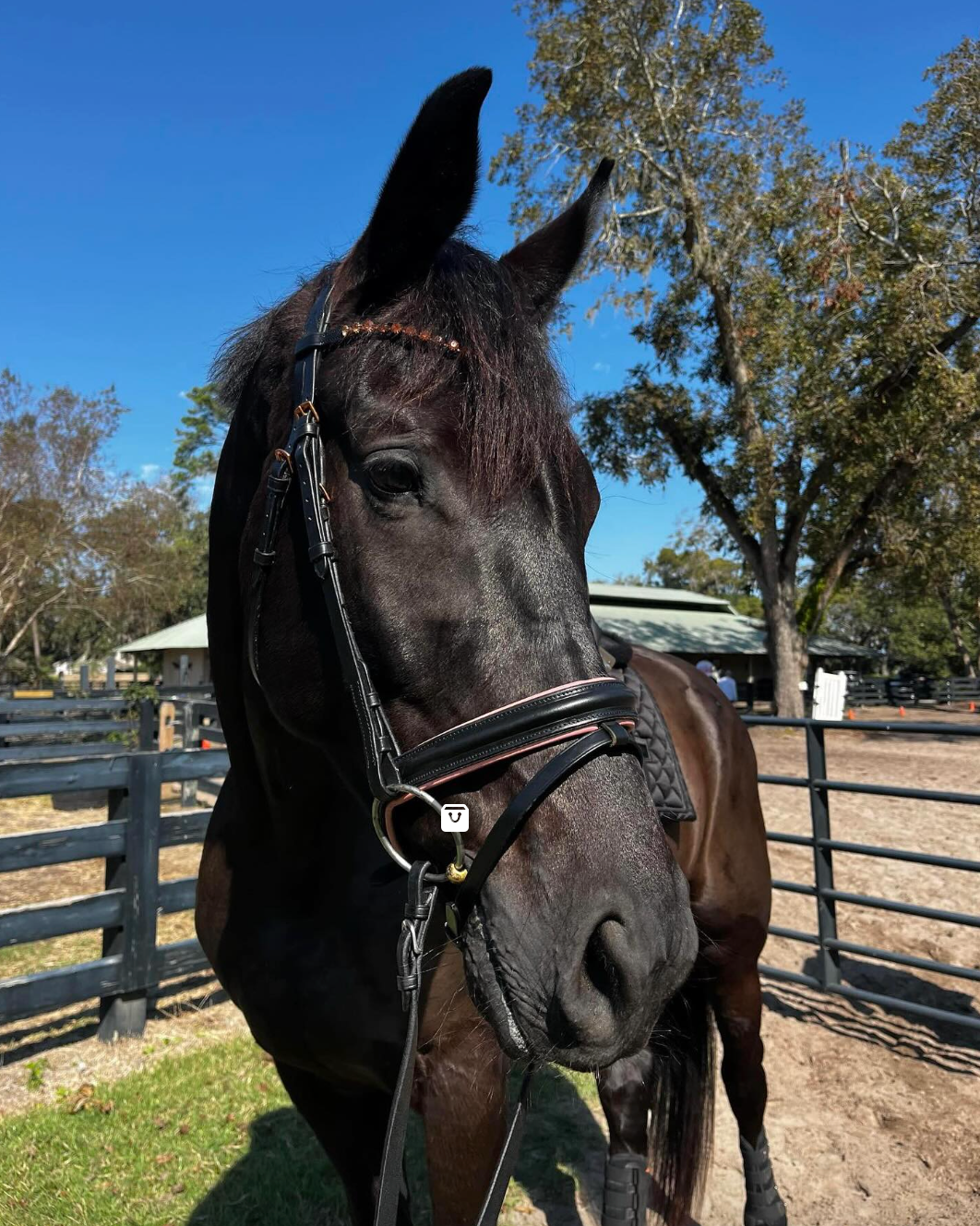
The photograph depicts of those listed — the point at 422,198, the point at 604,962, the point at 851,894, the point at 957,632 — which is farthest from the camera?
the point at 957,632

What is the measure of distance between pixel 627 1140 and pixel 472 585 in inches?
94.5

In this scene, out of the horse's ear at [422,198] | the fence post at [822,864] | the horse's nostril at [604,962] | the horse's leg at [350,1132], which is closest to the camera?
the horse's nostril at [604,962]

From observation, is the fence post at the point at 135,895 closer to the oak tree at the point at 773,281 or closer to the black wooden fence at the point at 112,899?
the black wooden fence at the point at 112,899

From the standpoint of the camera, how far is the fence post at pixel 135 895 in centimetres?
465

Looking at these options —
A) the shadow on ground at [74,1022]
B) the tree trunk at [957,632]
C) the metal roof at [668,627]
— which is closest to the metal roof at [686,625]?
the metal roof at [668,627]

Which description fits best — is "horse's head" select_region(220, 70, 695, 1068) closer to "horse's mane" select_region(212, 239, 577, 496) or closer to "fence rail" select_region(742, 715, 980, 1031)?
"horse's mane" select_region(212, 239, 577, 496)

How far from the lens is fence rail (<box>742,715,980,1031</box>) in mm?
4367

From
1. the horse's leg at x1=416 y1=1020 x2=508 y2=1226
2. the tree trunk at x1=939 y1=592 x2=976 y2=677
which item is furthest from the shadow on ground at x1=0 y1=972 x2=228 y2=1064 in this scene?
the tree trunk at x1=939 y1=592 x2=976 y2=677

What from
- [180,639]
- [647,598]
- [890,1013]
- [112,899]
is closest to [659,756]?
[890,1013]

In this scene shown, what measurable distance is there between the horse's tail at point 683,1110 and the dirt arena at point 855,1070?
0.26 metres

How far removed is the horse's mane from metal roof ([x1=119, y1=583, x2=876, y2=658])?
25.8 meters

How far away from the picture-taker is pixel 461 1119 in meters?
1.82

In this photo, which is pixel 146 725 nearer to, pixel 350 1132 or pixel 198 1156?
pixel 198 1156

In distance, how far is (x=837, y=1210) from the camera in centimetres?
315
